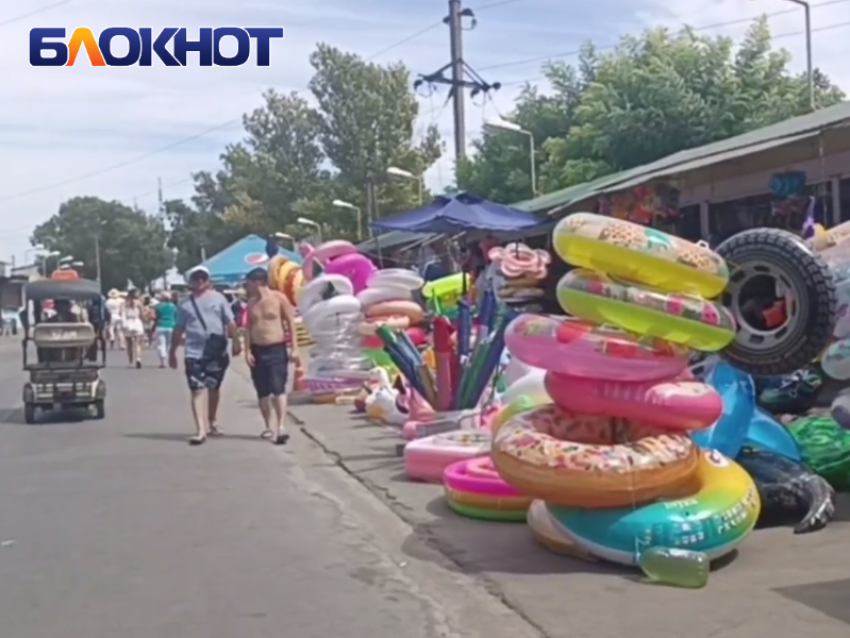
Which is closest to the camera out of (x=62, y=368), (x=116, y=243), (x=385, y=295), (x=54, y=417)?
(x=62, y=368)

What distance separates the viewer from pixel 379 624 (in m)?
6.59

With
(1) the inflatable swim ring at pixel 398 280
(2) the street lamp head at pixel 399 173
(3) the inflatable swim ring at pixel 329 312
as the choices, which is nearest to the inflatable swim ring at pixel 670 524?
(3) the inflatable swim ring at pixel 329 312

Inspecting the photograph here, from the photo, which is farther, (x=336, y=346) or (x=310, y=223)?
(x=310, y=223)

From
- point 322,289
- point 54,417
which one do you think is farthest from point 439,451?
point 322,289

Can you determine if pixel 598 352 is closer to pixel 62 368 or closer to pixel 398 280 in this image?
pixel 62 368

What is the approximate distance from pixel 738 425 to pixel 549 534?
1.78 meters

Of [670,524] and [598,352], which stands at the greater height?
[598,352]

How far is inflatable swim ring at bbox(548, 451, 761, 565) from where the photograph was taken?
282 inches

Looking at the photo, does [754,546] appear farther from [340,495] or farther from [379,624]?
[340,495]

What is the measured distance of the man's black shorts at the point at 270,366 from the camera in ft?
44.9

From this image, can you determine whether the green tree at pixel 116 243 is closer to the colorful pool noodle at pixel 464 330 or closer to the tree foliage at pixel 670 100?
the tree foliage at pixel 670 100

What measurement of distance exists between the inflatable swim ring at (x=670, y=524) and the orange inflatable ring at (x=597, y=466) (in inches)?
3.3

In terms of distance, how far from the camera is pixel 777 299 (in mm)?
8805

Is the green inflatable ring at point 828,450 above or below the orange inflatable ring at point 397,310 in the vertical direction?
below
